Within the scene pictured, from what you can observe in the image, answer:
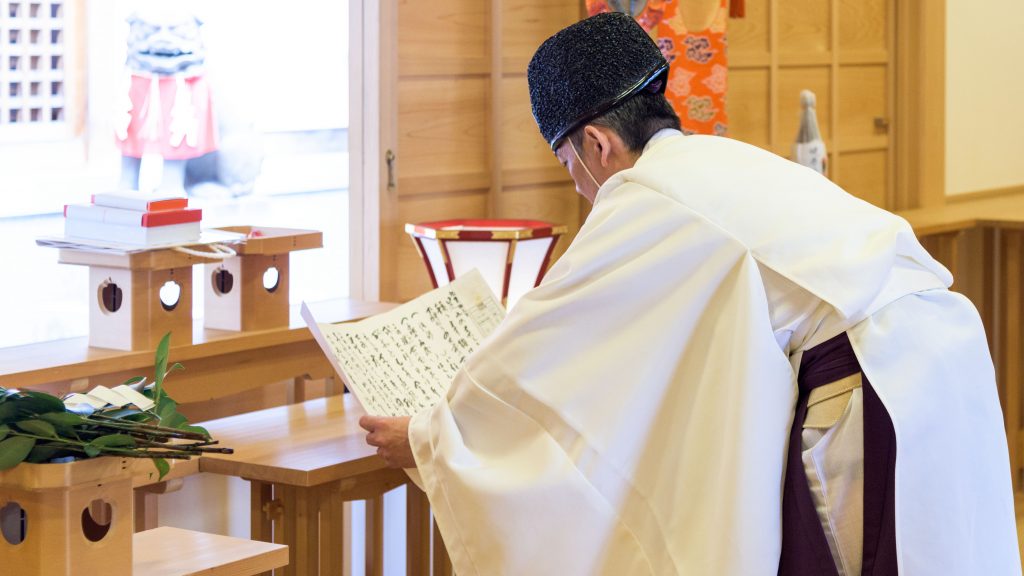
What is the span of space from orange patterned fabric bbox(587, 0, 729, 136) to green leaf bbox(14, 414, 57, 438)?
2.25 metres

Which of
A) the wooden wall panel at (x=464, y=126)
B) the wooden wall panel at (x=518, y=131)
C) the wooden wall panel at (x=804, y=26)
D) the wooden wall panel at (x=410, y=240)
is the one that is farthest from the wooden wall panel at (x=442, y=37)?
the wooden wall panel at (x=804, y=26)

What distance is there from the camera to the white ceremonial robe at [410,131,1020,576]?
160 centimetres

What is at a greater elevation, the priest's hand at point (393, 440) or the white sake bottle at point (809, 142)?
the white sake bottle at point (809, 142)

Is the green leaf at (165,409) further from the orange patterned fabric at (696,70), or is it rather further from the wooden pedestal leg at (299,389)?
the orange patterned fabric at (696,70)

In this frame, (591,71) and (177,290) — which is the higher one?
(591,71)

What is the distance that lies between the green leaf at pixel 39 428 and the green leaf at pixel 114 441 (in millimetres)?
46

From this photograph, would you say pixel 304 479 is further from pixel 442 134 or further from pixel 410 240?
pixel 442 134

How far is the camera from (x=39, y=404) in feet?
5.11

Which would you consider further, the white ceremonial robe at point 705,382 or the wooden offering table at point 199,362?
the wooden offering table at point 199,362

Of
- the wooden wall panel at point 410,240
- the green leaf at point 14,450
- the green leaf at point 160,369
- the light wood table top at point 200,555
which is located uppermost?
the wooden wall panel at point 410,240

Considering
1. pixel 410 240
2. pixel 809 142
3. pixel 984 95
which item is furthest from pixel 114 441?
pixel 984 95

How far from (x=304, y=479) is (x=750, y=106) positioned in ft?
9.29

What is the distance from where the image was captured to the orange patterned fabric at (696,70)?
3.50 meters

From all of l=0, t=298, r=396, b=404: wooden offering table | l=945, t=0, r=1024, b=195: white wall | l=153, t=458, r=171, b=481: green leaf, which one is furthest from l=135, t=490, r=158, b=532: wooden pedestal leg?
l=945, t=0, r=1024, b=195: white wall
